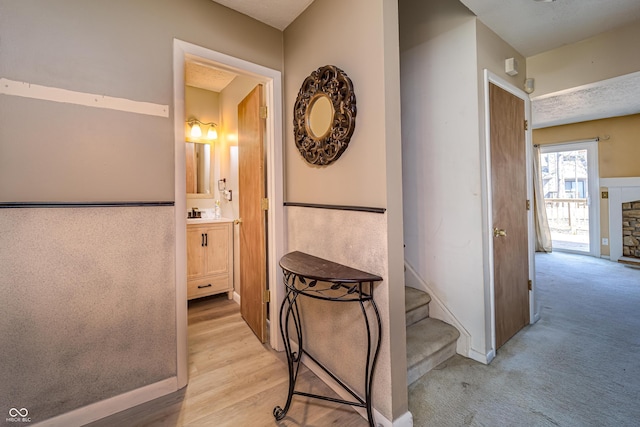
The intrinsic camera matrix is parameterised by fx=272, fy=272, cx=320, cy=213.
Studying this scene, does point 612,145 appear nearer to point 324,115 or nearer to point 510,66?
point 510,66

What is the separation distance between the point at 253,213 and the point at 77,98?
1.35 metres

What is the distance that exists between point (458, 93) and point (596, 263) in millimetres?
4926

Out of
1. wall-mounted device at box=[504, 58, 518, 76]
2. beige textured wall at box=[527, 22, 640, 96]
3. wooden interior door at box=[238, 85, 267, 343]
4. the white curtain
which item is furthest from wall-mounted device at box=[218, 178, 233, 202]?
the white curtain

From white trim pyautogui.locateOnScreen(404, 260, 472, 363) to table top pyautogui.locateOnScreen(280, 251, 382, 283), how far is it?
3.68 ft

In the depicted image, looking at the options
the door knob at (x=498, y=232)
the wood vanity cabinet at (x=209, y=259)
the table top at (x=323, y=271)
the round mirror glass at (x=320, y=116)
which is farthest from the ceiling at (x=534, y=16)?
the wood vanity cabinet at (x=209, y=259)

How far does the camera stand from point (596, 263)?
472 cm

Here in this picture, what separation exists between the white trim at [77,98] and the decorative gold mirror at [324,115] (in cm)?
88

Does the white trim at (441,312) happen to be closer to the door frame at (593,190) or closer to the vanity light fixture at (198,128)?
the vanity light fixture at (198,128)

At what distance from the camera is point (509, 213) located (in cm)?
227

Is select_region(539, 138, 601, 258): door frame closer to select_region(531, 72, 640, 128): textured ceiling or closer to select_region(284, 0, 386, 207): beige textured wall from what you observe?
select_region(531, 72, 640, 128): textured ceiling

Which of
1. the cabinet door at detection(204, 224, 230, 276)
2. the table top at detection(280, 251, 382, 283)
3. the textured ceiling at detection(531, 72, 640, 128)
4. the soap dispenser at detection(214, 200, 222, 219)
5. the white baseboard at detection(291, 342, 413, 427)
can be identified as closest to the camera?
the table top at detection(280, 251, 382, 283)

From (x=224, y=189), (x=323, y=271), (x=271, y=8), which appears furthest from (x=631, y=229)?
(x=224, y=189)

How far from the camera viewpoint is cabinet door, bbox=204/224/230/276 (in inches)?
124

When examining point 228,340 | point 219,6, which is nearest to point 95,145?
point 219,6
